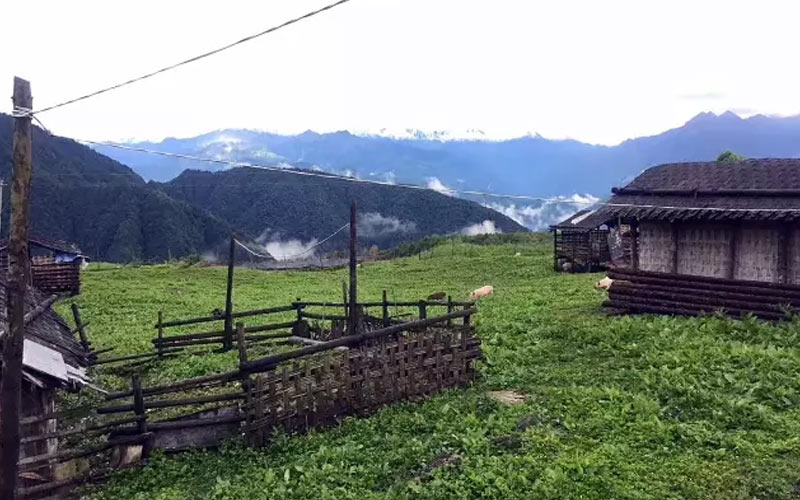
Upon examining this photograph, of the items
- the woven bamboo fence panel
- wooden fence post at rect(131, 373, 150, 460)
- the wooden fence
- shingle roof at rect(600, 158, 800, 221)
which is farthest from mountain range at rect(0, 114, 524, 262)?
wooden fence post at rect(131, 373, 150, 460)

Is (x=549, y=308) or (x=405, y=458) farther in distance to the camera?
(x=549, y=308)

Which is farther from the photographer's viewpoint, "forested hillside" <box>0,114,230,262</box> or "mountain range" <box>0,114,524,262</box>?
"mountain range" <box>0,114,524,262</box>

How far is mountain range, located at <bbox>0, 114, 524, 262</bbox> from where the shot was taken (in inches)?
3639

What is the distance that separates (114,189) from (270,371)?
99.1 m

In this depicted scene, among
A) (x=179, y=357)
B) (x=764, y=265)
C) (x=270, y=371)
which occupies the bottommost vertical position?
(x=179, y=357)

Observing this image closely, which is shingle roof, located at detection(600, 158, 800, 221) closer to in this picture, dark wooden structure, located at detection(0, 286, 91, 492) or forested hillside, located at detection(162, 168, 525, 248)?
dark wooden structure, located at detection(0, 286, 91, 492)

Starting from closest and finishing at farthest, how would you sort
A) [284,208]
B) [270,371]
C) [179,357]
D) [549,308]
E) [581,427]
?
[581,427], [270,371], [179,357], [549,308], [284,208]

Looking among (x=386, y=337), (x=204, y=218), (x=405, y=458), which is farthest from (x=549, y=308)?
(x=204, y=218)

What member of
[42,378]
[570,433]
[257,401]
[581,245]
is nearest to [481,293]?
[581,245]

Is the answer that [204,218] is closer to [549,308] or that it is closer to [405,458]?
[549,308]

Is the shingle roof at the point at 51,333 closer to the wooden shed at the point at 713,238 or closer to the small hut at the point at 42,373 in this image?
the small hut at the point at 42,373

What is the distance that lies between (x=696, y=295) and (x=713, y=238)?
1.67 meters

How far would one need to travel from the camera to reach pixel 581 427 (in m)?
10.4

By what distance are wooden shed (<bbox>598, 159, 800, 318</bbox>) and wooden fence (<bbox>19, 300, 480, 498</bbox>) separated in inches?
347
